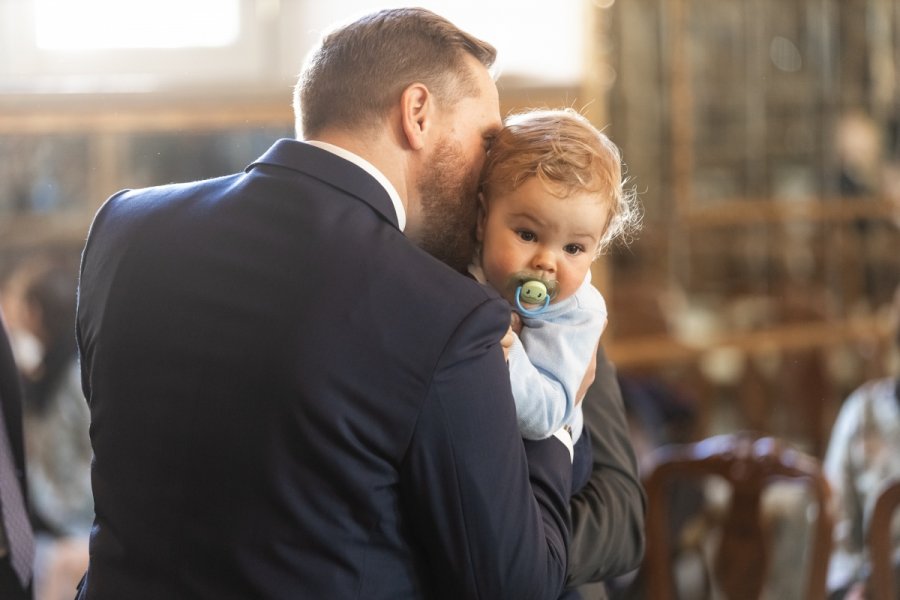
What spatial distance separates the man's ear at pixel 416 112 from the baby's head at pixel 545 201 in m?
0.12

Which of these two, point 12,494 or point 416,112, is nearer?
point 416,112

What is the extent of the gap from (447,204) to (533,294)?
6.3 inches

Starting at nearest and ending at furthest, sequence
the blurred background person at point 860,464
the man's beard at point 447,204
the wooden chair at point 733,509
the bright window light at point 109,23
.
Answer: the man's beard at point 447,204
the wooden chair at point 733,509
the blurred background person at point 860,464
the bright window light at point 109,23

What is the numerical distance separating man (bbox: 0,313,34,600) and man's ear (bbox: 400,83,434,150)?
0.79 metres

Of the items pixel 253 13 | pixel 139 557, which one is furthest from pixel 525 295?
pixel 253 13

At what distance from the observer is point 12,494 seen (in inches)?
69.2

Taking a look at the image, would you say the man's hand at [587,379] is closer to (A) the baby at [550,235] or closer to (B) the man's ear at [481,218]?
(A) the baby at [550,235]

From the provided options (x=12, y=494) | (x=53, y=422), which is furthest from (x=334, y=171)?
(x=53, y=422)

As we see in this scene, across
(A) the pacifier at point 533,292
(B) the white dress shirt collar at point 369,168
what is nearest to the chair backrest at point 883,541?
(A) the pacifier at point 533,292

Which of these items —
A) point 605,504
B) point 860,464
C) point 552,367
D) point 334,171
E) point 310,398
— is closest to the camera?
point 310,398

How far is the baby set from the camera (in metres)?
1.46

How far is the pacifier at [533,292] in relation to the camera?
146cm

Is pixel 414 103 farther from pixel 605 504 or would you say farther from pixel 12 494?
pixel 12 494

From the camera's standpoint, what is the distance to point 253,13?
512cm
